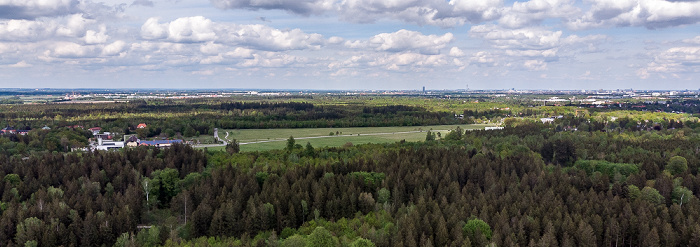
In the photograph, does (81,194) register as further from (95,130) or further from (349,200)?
(95,130)

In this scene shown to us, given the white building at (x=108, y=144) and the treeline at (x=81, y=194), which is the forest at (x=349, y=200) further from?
the white building at (x=108, y=144)

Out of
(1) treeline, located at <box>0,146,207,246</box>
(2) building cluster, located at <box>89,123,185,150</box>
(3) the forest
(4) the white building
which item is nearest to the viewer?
(3) the forest

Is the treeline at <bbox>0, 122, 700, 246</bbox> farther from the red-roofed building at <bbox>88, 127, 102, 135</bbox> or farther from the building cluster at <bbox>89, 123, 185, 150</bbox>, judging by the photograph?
the red-roofed building at <bbox>88, 127, 102, 135</bbox>

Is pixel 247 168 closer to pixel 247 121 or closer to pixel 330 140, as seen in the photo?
pixel 330 140

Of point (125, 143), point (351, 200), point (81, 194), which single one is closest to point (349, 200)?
point (351, 200)

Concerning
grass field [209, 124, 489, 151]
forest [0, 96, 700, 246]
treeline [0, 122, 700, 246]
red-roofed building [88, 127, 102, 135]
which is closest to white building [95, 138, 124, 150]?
red-roofed building [88, 127, 102, 135]

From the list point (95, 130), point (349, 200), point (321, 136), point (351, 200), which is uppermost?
point (95, 130)
